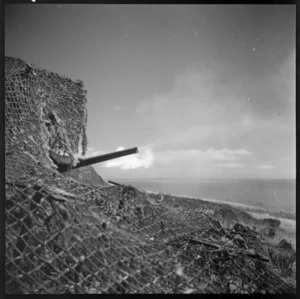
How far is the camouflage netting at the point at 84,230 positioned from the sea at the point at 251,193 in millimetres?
78

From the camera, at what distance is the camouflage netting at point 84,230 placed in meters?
1.41

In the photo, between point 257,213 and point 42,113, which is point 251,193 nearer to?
point 257,213

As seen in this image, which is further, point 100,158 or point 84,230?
point 100,158

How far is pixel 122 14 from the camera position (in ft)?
5.78

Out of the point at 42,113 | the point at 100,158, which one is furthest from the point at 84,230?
the point at 42,113

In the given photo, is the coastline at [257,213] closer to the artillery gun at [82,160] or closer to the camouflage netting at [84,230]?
the camouflage netting at [84,230]

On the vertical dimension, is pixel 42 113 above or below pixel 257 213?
above

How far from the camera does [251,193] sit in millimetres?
1844

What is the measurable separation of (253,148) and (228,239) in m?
0.50

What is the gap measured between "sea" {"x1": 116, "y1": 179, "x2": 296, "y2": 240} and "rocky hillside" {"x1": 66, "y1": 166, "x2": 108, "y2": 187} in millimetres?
197

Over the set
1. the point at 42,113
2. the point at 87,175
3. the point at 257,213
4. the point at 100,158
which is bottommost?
the point at 257,213

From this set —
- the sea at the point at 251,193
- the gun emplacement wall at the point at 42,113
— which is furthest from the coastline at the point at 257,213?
the gun emplacement wall at the point at 42,113

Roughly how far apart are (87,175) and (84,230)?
1.82 ft

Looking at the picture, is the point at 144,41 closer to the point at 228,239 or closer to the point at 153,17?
the point at 153,17
